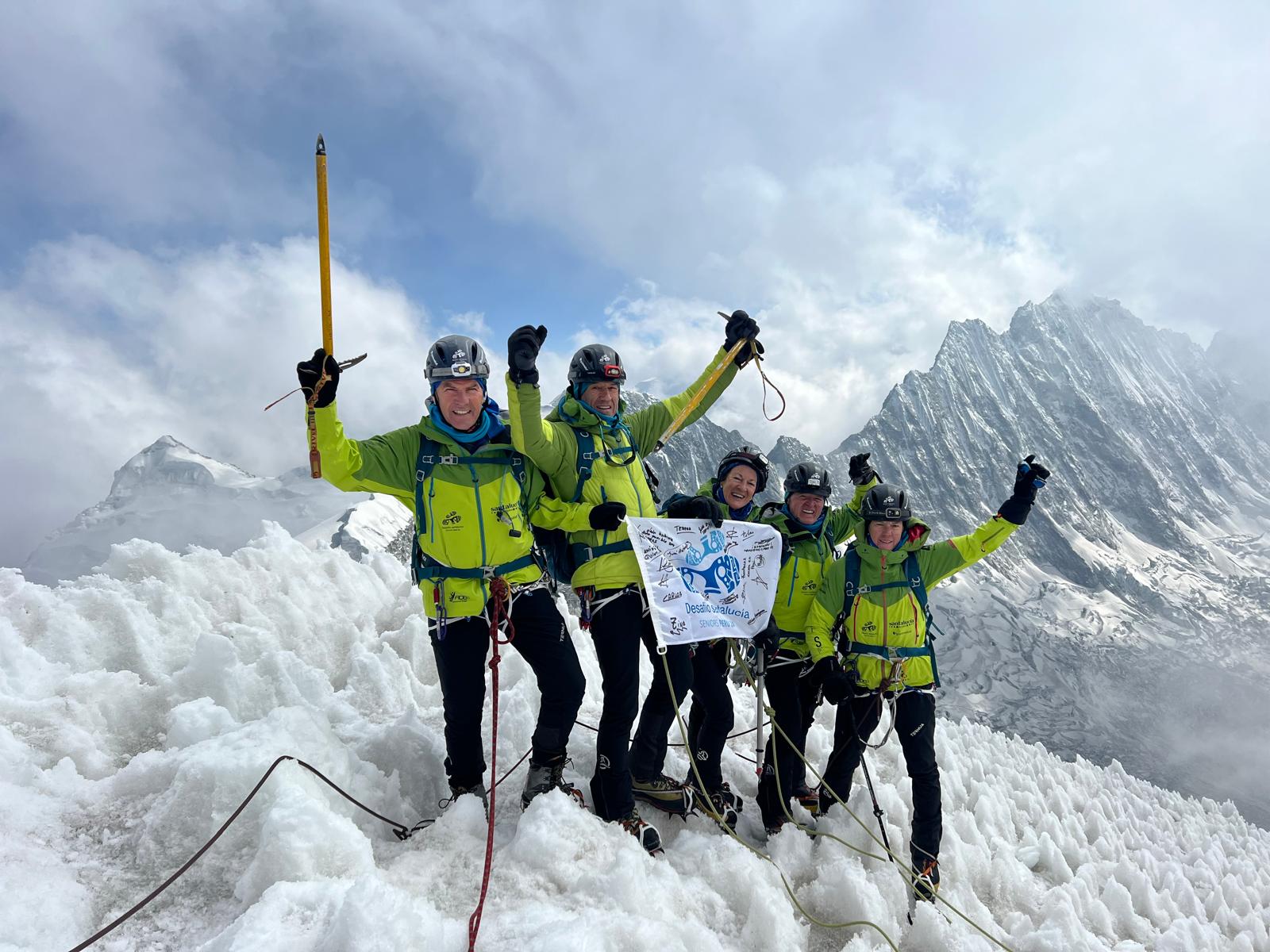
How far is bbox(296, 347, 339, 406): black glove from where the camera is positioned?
191 inches

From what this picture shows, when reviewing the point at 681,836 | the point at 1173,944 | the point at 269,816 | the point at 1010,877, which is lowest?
the point at 1173,944

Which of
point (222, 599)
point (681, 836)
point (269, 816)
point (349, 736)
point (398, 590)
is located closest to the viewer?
Result: point (269, 816)

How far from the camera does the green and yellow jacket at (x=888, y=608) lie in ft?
23.2

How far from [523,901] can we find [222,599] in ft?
24.2

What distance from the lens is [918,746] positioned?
6.98 metres

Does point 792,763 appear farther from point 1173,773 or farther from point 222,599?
point 1173,773

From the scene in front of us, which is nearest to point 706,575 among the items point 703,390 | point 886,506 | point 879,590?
point 879,590

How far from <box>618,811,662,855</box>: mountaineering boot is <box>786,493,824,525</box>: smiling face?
147 inches

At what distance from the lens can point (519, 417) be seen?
5266mm

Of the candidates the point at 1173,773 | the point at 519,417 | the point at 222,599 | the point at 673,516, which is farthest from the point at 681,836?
the point at 1173,773

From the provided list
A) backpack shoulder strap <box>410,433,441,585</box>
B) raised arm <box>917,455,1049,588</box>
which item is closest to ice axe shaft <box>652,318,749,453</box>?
backpack shoulder strap <box>410,433,441,585</box>

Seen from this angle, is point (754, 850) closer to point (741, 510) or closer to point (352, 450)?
point (741, 510)

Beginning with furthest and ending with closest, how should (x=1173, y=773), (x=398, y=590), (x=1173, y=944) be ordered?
(x=1173, y=773)
(x=398, y=590)
(x=1173, y=944)

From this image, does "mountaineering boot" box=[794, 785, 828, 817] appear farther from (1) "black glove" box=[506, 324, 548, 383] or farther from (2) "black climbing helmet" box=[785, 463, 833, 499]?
(1) "black glove" box=[506, 324, 548, 383]
